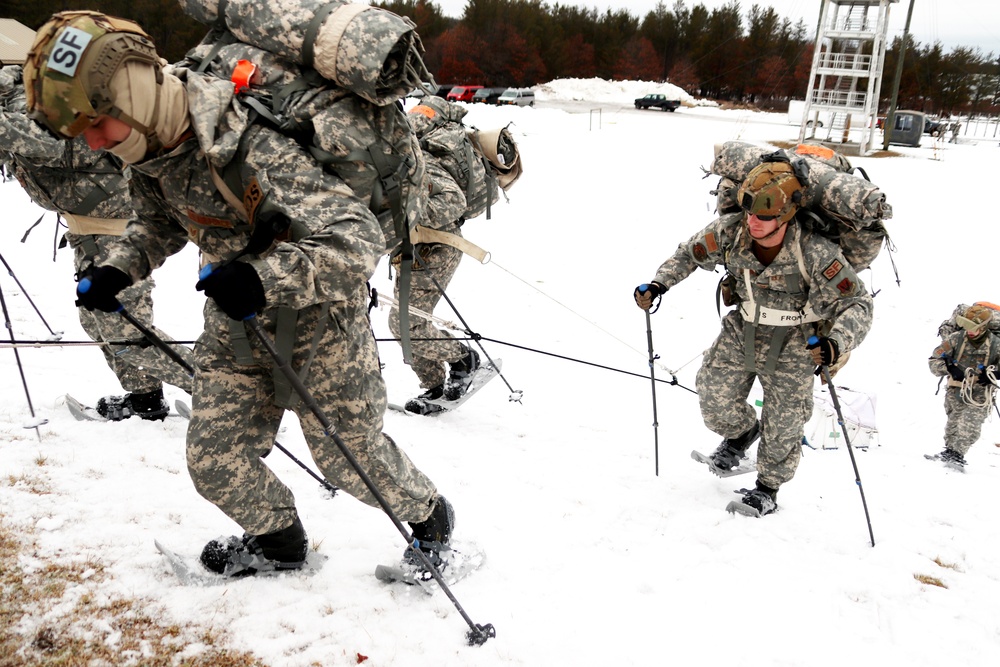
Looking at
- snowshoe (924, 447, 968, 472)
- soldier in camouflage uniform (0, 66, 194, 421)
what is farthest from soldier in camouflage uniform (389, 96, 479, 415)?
snowshoe (924, 447, 968, 472)

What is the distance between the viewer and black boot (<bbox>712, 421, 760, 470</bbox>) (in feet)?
19.1

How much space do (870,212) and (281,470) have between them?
14.4ft

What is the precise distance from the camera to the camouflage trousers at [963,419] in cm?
786

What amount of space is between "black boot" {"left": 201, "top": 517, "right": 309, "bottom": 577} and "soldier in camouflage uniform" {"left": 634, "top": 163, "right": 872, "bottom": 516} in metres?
3.10

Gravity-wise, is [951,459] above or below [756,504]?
below

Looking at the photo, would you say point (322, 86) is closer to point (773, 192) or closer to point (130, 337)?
point (773, 192)

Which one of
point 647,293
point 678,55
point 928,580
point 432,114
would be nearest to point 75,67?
point 647,293

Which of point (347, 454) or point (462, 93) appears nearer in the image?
point (347, 454)

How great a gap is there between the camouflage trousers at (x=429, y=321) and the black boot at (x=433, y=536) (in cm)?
268

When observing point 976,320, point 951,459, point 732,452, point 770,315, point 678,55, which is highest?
point 678,55

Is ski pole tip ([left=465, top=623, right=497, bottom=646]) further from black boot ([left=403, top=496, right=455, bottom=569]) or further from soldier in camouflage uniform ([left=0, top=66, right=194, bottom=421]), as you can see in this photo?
soldier in camouflage uniform ([left=0, top=66, right=194, bottom=421])

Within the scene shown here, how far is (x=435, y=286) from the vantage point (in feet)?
21.6

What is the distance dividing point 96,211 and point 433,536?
3668 millimetres

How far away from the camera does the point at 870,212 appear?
14.5 ft
